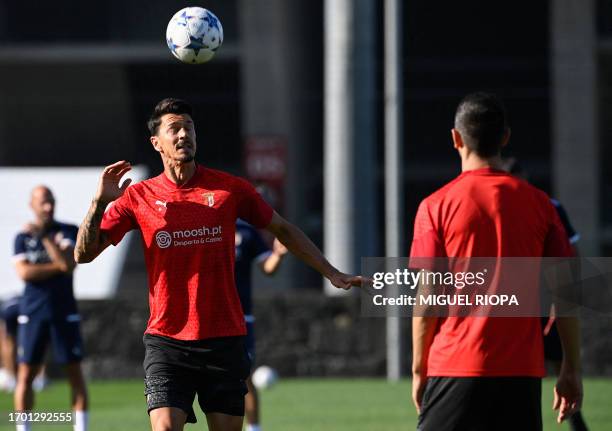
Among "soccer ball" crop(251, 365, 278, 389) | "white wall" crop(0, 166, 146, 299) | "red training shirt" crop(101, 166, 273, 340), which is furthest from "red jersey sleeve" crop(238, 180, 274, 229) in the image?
"white wall" crop(0, 166, 146, 299)

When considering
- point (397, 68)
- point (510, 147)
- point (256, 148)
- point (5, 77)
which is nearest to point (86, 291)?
point (256, 148)

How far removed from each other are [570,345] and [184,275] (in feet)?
7.17

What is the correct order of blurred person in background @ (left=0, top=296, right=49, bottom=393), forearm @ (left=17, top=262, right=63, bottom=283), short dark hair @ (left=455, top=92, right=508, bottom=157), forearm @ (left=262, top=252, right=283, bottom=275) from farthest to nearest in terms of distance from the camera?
blurred person in background @ (left=0, top=296, right=49, bottom=393) → forearm @ (left=17, top=262, right=63, bottom=283) → forearm @ (left=262, top=252, right=283, bottom=275) → short dark hair @ (left=455, top=92, right=508, bottom=157)

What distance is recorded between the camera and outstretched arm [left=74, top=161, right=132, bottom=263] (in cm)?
679

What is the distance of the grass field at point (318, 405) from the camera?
40.9 feet

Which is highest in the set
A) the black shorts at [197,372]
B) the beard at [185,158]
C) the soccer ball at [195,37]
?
the soccer ball at [195,37]

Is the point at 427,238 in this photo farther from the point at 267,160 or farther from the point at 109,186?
the point at 267,160

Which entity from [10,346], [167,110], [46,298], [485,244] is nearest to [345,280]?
[167,110]

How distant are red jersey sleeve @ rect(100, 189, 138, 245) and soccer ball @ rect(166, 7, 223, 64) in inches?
58.3

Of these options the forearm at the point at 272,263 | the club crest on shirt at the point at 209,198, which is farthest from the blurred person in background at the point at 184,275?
the forearm at the point at 272,263

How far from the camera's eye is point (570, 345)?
5.64 metres

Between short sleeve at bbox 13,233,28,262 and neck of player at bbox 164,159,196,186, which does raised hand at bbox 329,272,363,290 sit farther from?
short sleeve at bbox 13,233,28,262

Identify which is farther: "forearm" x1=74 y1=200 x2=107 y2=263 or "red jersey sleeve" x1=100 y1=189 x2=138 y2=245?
"red jersey sleeve" x1=100 y1=189 x2=138 y2=245

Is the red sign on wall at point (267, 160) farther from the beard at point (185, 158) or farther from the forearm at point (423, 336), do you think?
the forearm at point (423, 336)
